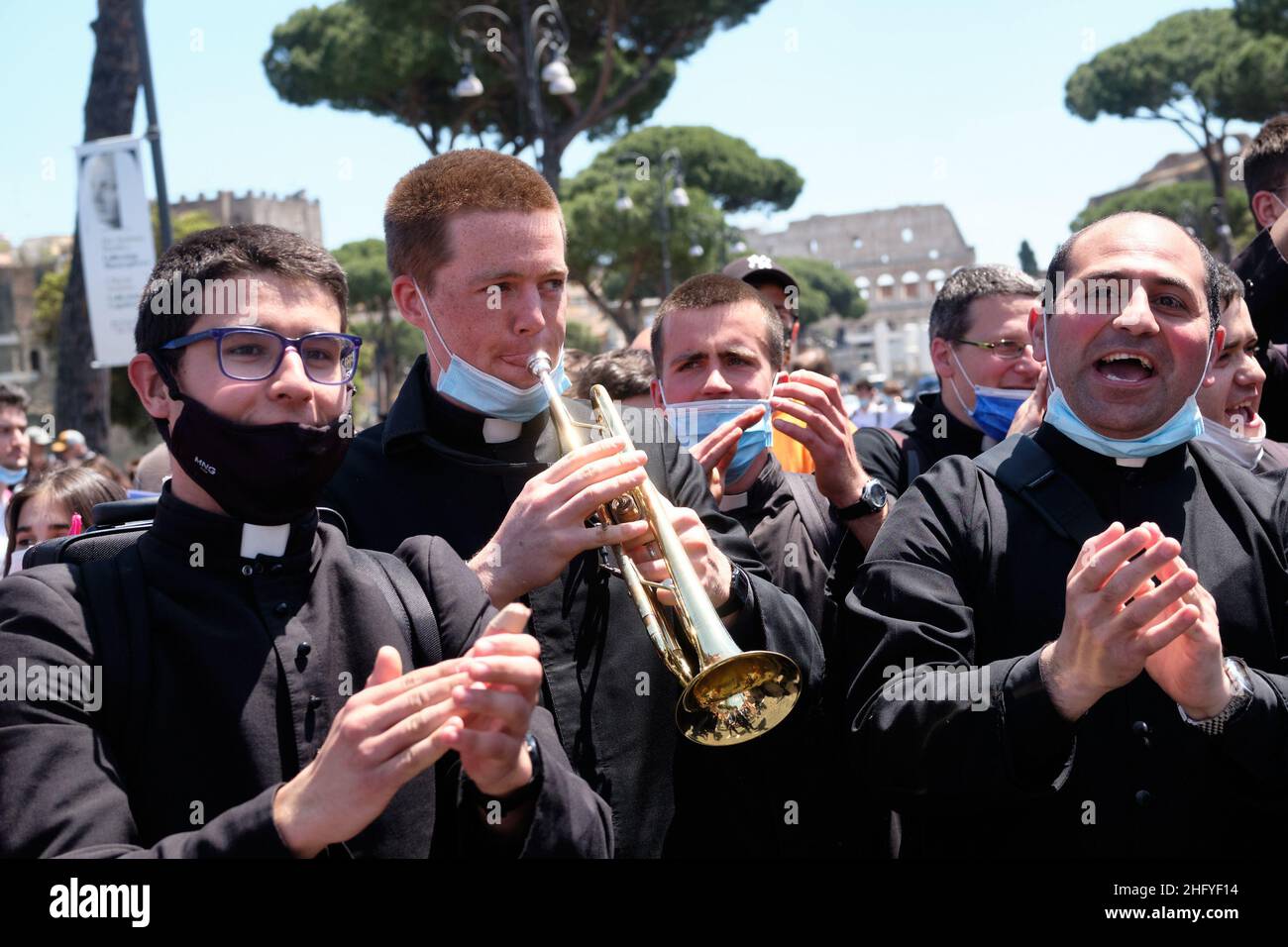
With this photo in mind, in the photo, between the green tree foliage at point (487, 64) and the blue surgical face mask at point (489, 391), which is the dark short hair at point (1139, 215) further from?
the green tree foliage at point (487, 64)

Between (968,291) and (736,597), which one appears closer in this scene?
(736,597)

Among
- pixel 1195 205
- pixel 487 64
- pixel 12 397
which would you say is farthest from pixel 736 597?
pixel 1195 205

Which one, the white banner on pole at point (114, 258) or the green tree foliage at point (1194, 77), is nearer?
the white banner on pole at point (114, 258)

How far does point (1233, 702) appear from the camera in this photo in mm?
2436

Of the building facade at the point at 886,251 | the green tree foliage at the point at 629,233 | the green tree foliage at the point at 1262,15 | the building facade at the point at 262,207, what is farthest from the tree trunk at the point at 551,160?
the building facade at the point at 886,251

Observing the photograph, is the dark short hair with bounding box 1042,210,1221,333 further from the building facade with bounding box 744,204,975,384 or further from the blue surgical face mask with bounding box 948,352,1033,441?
the building facade with bounding box 744,204,975,384

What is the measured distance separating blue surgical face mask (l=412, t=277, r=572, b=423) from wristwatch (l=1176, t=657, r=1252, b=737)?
1603 mm

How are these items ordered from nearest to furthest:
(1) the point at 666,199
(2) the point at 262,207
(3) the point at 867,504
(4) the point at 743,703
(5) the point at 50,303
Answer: (4) the point at 743,703 < (3) the point at 867,504 < (1) the point at 666,199 < (5) the point at 50,303 < (2) the point at 262,207

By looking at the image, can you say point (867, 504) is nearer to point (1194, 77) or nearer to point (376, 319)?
point (1194, 77)

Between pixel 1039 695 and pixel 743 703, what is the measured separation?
568mm

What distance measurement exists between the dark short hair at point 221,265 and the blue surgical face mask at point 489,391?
0.62 m

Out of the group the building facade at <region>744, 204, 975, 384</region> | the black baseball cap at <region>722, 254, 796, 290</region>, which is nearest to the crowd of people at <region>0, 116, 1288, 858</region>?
the black baseball cap at <region>722, 254, 796, 290</region>

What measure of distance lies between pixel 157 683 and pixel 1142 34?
5472 centimetres

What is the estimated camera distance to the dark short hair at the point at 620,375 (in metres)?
5.26
